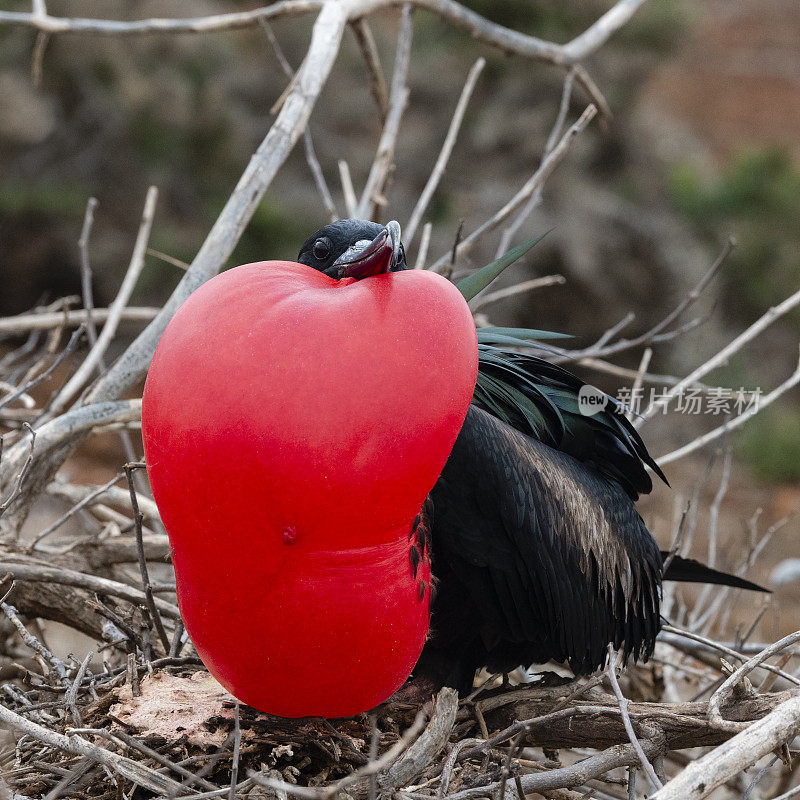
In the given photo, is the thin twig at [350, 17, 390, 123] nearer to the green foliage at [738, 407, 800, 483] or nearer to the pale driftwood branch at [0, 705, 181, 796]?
the pale driftwood branch at [0, 705, 181, 796]

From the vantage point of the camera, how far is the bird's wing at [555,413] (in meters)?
1.65

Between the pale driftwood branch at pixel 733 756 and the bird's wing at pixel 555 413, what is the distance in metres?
0.62

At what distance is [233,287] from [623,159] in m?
6.76

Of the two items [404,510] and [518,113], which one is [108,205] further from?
[404,510]

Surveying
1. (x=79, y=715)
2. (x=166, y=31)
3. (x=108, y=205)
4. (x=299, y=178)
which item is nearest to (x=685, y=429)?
(x=299, y=178)

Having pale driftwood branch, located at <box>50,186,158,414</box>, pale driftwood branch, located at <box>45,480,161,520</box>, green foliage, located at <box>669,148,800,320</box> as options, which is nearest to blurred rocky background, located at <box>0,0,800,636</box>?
green foliage, located at <box>669,148,800,320</box>

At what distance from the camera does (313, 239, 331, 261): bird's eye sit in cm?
145

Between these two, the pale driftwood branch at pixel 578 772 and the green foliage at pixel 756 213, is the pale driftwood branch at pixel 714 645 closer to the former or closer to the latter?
the pale driftwood branch at pixel 578 772

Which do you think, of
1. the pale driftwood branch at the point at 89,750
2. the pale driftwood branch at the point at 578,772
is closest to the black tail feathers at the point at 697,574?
the pale driftwood branch at the point at 578,772

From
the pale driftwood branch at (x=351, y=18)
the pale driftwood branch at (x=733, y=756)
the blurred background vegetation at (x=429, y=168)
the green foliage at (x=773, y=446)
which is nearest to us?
the pale driftwood branch at (x=733, y=756)

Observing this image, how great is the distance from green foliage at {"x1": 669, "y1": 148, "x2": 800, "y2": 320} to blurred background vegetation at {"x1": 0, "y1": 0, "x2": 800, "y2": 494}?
13 mm

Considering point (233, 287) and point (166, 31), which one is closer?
point (233, 287)

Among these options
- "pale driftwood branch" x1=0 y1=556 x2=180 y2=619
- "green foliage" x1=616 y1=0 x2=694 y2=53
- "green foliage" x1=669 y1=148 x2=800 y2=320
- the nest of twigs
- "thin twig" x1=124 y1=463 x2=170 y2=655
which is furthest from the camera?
"green foliage" x1=669 y1=148 x2=800 y2=320

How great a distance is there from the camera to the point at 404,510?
1180 millimetres
